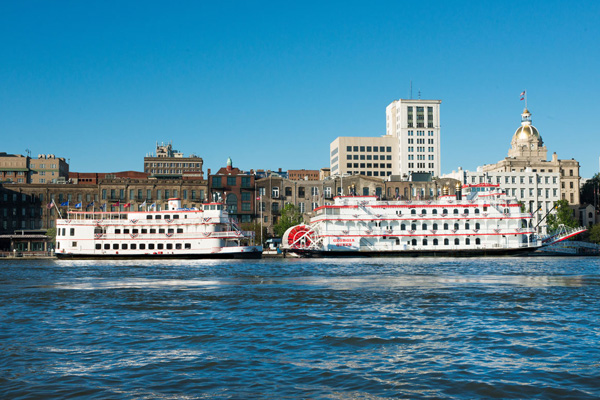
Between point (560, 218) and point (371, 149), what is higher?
point (371, 149)

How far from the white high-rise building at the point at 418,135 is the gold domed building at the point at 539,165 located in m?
22.3

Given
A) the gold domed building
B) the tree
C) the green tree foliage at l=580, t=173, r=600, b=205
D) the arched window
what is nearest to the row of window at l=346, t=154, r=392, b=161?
the gold domed building

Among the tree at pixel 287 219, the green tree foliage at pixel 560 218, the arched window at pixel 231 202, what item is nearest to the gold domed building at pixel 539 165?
the green tree foliage at pixel 560 218

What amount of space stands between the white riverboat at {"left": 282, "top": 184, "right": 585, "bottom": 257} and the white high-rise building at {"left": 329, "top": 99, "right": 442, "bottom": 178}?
93.5 metres

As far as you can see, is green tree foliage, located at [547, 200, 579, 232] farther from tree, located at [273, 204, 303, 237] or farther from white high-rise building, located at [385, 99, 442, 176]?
white high-rise building, located at [385, 99, 442, 176]

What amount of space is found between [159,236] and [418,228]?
32090 millimetres

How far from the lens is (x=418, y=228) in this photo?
81.8 m

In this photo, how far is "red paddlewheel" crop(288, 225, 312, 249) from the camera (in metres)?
83.6

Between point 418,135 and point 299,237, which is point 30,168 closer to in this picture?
point 418,135

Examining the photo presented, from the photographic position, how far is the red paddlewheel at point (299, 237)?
83625 mm

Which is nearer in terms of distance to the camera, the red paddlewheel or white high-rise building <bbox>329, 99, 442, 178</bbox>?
the red paddlewheel

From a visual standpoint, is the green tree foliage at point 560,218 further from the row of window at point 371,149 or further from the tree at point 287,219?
the row of window at point 371,149

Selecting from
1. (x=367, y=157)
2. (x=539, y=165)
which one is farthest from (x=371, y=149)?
(x=539, y=165)

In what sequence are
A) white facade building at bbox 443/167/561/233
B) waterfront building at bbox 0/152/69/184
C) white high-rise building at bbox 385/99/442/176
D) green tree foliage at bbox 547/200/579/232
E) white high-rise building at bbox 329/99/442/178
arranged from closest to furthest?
green tree foliage at bbox 547/200/579/232 → white facade building at bbox 443/167/561/233 → waterfront building at bbox 0/152/69/184 → white high-rise building at bbox 329/99/442/178 → white high-rise building at bbox 385/99/442/176
